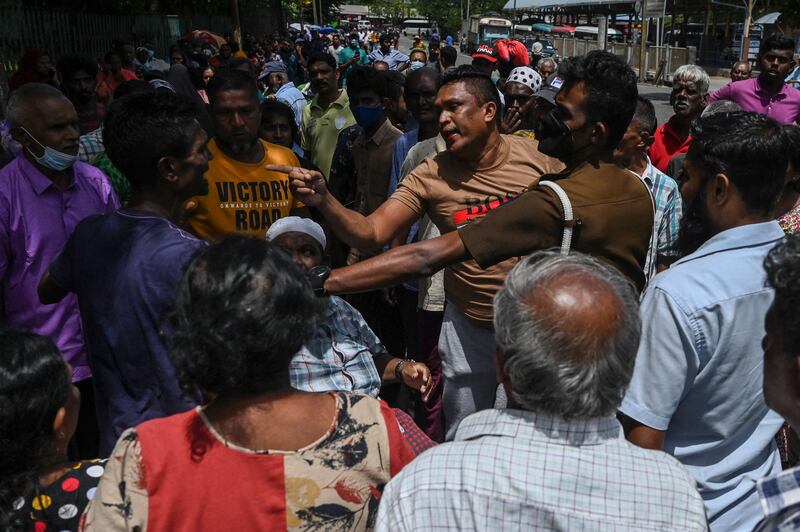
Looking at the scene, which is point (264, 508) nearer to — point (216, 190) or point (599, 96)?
point (599, 96)

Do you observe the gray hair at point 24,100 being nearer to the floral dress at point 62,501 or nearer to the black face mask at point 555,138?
the floral dress at point 62,501

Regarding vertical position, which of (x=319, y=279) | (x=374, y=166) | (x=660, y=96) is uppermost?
(x=319, y=279)

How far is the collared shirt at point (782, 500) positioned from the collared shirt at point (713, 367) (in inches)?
23.3

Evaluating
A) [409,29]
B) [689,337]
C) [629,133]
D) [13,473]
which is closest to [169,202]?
[13,473]

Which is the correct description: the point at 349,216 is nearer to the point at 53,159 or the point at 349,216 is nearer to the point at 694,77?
the point at 53,159

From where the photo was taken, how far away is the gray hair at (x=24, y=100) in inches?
133

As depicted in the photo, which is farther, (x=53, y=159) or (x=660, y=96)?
(x=660, y=96)

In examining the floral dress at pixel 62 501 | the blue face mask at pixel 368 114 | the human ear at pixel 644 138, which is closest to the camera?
the floral dress at pixel 62 501

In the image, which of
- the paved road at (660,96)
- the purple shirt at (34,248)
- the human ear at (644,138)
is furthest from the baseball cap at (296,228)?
the paved road at (660,96)

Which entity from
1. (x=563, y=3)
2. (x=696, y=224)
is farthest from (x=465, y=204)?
(x=563, y=3)

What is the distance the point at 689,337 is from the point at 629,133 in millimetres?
2395

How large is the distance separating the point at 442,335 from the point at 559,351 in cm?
191

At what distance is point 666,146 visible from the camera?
560 centimetres

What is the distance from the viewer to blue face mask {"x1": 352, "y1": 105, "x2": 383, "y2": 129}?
18.5ft
